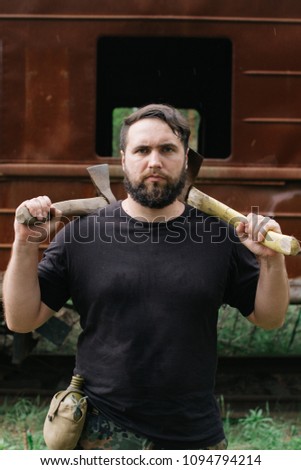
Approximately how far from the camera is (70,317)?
5.45 m

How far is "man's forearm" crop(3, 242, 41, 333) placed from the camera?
2051mm

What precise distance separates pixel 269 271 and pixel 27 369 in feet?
11.8

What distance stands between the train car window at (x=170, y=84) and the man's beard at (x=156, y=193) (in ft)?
12.8

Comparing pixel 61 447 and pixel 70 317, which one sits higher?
pixel 61 447

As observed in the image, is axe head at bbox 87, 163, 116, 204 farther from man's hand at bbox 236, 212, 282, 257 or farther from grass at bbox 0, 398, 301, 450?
grass at bbox 0, 398, 301, 450

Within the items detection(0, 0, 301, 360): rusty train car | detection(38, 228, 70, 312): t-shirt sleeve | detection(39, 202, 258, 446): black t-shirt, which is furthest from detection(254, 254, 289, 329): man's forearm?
detection(0, 0, 301, 360): rusty train car

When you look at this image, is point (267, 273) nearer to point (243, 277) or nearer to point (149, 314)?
point (243, 277)

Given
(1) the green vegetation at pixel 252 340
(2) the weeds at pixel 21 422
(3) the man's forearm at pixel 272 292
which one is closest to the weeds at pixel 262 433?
(2) the weeds at pixel 21 422

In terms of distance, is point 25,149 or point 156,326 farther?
point 25,149

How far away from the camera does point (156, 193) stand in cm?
210

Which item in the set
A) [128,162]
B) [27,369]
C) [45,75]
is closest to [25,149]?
[45,75]

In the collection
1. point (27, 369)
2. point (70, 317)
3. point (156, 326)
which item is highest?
point (156, 326)
